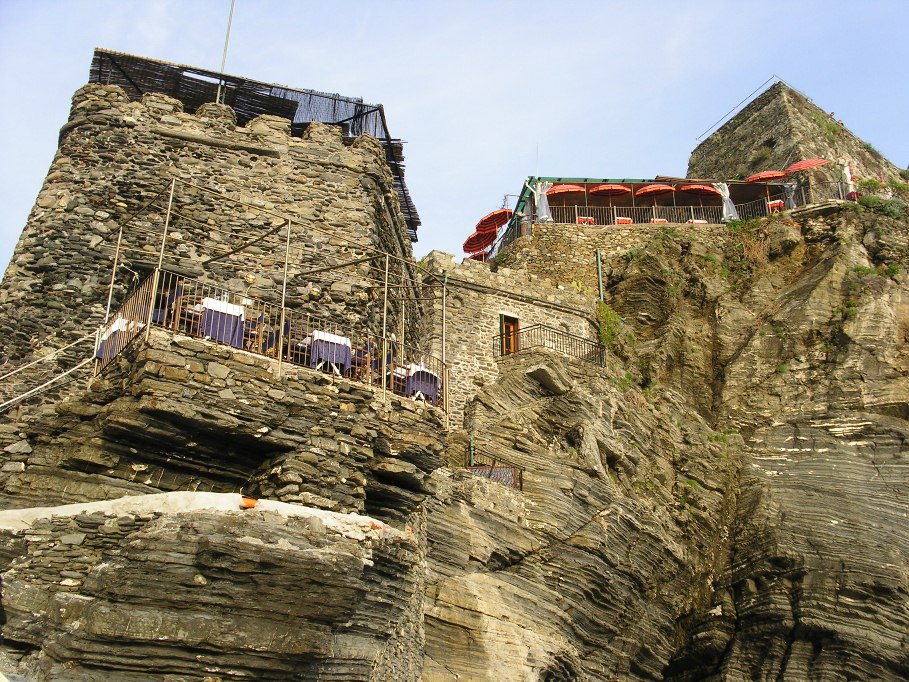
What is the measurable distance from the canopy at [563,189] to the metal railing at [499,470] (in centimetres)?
1682

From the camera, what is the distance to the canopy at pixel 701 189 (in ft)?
128

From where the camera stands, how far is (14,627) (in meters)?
12.0

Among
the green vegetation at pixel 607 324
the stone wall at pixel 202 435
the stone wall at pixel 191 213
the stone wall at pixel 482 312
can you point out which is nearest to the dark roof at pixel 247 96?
the stone wall at pixel 191 213

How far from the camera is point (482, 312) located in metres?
29.5

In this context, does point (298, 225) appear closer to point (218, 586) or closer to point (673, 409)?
point (218, 586)

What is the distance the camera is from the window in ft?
96.5

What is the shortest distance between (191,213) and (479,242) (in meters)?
22.6

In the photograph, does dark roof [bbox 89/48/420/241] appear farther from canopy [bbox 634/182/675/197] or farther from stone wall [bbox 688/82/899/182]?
stone wall [bbox 688/82/899/182]

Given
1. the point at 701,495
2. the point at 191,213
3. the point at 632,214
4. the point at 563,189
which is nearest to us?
the point at 191,213

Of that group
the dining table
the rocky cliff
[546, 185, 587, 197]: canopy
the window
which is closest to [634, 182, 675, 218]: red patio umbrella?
[546, 185, 587, 197]: canopy

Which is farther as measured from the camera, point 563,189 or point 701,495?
point 563,189

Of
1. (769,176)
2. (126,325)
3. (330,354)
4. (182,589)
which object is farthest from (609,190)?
(182,589)

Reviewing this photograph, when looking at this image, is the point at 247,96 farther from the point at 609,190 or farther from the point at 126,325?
the point at 609,190

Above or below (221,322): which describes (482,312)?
above
